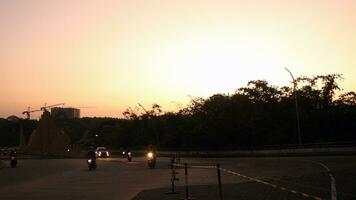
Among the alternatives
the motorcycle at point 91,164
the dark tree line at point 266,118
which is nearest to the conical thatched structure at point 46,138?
the dark tree line at point 266,118

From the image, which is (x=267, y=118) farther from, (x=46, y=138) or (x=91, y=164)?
(x=46, y=138)

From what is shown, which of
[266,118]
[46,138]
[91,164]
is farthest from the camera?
[46,138]

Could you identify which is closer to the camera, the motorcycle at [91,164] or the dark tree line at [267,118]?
the motorcycle at [91,164]

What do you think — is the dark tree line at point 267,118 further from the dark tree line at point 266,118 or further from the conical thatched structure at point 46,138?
the conical thatched structure at point 46,138

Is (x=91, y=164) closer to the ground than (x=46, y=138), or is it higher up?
closer to the ground

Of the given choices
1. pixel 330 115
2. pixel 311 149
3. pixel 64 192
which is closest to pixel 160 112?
pixel 330 115

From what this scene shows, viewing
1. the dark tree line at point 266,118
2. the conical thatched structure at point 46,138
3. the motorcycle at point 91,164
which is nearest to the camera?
the motorcycle at point 91,164

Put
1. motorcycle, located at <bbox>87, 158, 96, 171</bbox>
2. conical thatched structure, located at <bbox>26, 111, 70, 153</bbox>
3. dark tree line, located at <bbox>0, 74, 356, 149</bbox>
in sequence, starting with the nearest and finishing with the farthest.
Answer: motorcycle, located at <bbox>87, 158, 96, 171</bbox>, dark tree line, located at <bbox>0, 74, 356, 149</bbox>, conical thatched structure, located at <bbox>26, 111, 70, 153</bbox>

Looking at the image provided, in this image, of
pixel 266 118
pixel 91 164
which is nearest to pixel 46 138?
pixel 266 118

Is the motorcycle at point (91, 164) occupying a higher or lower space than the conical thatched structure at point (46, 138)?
lower

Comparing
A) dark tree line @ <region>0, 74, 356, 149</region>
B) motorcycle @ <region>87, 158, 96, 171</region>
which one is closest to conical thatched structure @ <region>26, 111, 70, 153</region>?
dark tree line @ <region>0, 74, 356, 149</region>

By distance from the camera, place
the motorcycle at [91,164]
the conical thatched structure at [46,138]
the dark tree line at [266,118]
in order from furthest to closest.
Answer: the conical thatched structure at [46,138], the dark tree line at [266,118], the motorcycle at [91,164]

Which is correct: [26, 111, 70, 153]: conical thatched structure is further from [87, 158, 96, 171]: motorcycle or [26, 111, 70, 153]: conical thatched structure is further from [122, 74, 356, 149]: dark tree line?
[87, 158, 96, 171]: motorcycle

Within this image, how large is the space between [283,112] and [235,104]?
9.68 m
